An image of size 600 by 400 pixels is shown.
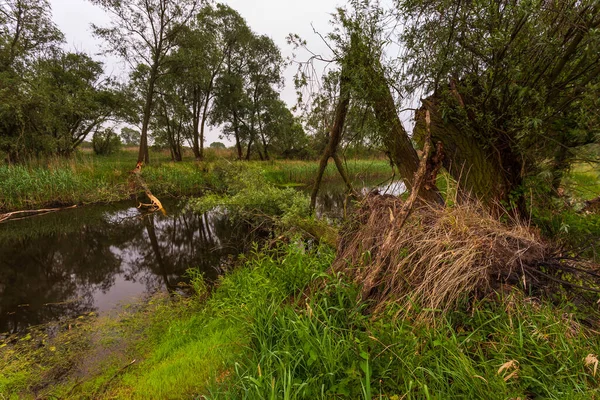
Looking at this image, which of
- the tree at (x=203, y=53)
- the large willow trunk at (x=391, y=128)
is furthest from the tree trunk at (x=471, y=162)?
the tree at (x=203, y=53)

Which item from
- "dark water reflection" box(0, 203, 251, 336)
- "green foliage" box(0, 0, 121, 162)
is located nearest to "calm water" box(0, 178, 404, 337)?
"dark water reflection" box(0, 203, 251, 336)

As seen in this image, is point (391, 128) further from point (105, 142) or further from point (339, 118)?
point (105, 142)

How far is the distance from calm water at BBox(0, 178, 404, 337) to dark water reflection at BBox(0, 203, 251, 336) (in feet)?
0.05

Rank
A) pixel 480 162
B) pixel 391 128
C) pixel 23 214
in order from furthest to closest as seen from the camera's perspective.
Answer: pixel 23 214
pixel 391 128
pixel 480 162

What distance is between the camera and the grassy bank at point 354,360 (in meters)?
1.46

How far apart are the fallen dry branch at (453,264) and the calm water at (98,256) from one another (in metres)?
1.09

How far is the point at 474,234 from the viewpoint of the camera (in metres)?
2.07

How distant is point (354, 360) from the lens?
1661mm

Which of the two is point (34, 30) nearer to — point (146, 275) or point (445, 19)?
point (146, 275)

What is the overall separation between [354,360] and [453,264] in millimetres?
951

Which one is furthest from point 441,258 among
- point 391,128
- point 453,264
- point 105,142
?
point 105,142

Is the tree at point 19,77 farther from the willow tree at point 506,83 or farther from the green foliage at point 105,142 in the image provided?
the willow tree at point 506,83

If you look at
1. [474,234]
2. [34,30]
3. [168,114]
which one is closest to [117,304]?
[474,234]

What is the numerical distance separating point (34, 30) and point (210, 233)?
15571mm
